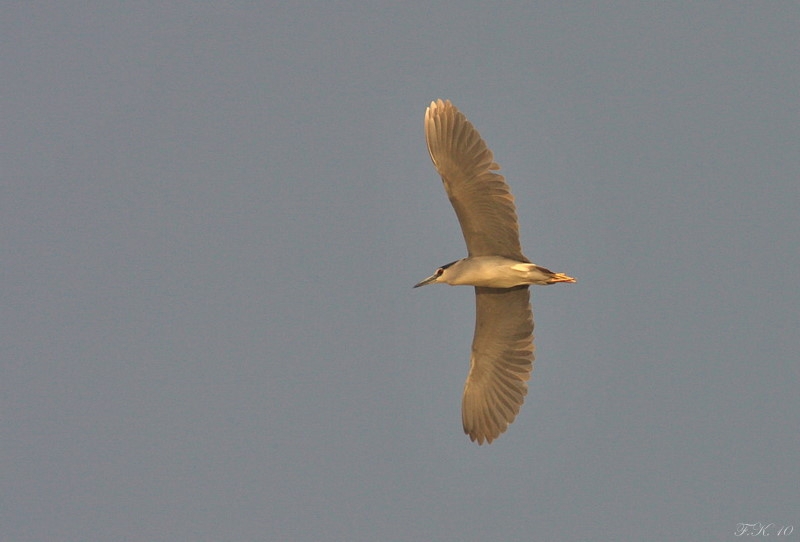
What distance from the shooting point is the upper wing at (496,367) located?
16.5m

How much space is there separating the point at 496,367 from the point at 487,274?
1590 mm

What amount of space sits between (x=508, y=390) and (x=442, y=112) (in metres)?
3.93

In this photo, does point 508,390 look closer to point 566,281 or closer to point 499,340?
point 499,340

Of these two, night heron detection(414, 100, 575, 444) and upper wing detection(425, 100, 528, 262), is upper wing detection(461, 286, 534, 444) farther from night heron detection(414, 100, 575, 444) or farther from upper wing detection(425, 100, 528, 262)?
upper wing detection(425, 100, 528, 262)

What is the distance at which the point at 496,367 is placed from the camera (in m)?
16.7

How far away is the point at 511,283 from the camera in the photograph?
51.8 feet

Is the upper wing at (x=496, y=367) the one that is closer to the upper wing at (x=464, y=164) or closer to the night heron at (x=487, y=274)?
the night heron at (x=487, y=274)

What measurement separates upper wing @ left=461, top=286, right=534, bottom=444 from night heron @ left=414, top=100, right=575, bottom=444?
0.01m

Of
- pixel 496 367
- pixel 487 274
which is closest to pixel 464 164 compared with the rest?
pixel 487 274

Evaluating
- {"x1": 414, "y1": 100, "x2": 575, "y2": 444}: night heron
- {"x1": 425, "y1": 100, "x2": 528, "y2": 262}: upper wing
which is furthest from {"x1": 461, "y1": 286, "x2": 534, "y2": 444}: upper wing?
{"x1": 425, "y1": 100, "x2": 528, "y2": 262}: upper wing

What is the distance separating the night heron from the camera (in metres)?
15.3

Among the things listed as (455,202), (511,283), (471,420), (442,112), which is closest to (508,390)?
(471,420)

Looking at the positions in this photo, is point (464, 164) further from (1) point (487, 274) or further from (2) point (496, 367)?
(2) point (496, 367)

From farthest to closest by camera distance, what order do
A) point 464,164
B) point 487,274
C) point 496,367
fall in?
point 496,367, point 487,274, point 464,164
